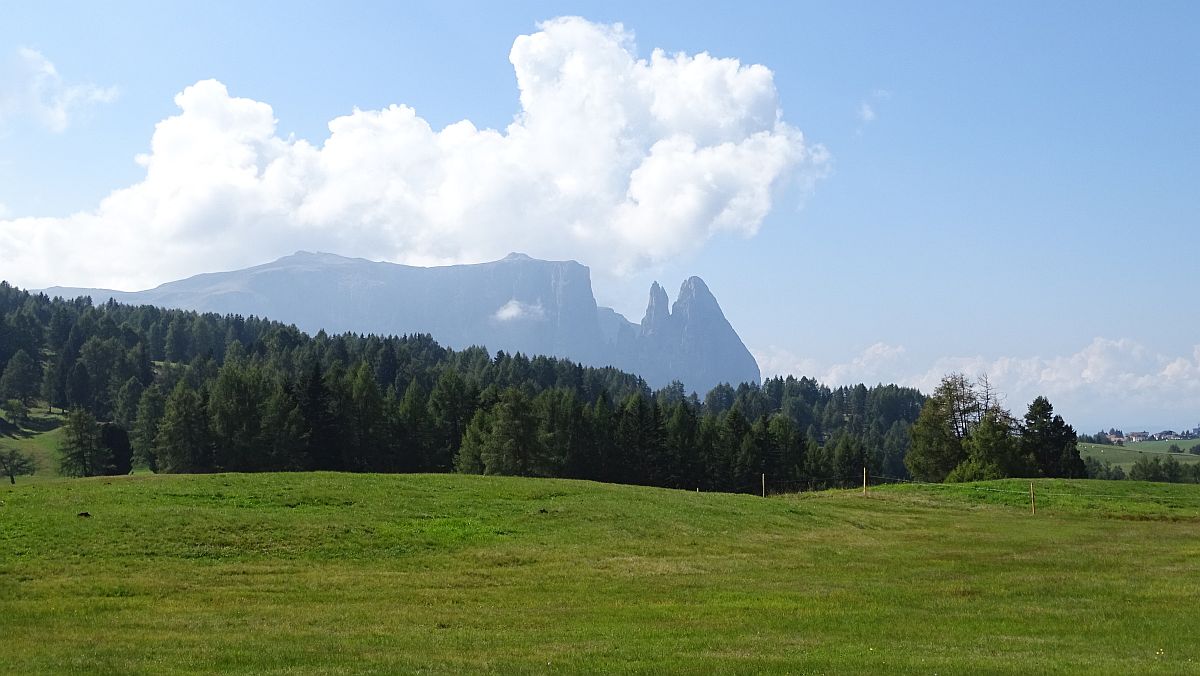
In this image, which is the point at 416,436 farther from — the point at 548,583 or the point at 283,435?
the point at 548,583

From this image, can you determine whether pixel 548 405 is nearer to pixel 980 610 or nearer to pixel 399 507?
pixel 399 507

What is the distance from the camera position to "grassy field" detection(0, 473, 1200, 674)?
19953 millimetres

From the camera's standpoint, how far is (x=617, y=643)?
21.3 m

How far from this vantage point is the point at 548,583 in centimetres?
3247

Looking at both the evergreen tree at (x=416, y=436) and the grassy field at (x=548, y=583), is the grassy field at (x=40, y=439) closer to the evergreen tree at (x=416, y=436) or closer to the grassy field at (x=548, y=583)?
the evergreen tree at (x=416, y=436)

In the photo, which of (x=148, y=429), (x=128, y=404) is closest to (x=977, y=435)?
(x=148, y=429)

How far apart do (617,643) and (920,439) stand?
99865 mm

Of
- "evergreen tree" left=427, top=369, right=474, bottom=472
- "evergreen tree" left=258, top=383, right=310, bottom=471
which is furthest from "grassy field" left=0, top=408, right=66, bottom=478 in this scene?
"evergreen tree" left=427, top=369, right=474, bottom=472

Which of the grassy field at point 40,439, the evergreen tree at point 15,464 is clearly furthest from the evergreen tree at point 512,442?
the grassy field at point 40,439

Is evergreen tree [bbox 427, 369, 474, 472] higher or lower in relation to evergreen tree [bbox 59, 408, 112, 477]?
higher

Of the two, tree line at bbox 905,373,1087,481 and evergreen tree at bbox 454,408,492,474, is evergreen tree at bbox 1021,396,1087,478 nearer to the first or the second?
tree line at bbox 905,373,1087,481

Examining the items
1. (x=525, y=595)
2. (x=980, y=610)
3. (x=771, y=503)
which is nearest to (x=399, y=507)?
(x=525, y=595)

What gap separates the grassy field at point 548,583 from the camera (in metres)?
20.0

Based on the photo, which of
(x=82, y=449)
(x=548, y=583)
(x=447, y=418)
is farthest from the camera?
(x=447, y=418)
